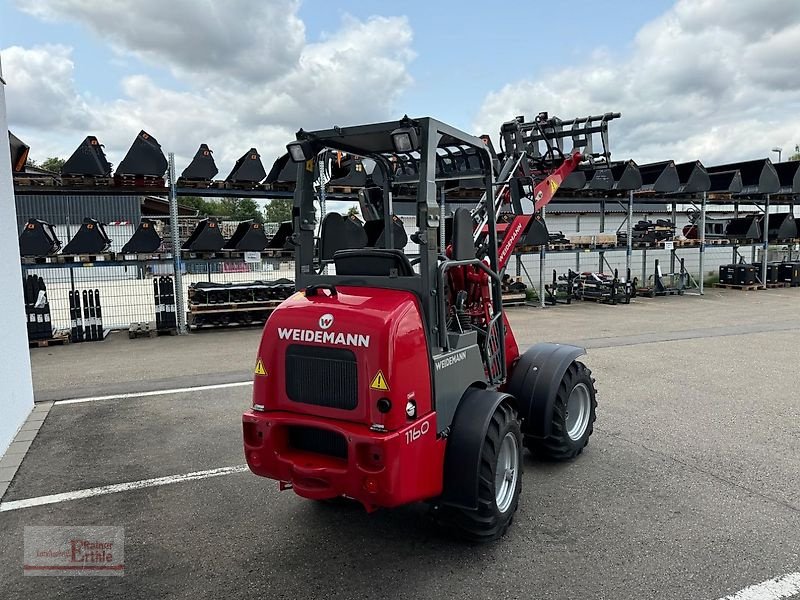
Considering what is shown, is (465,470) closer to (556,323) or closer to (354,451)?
(354,451)

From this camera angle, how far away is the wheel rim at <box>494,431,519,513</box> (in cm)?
378

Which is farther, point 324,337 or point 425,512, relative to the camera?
point 425,512

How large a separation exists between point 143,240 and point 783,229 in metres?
21.6

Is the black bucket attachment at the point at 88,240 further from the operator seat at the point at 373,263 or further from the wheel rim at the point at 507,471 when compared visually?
the wheel rim at the point at 507,471

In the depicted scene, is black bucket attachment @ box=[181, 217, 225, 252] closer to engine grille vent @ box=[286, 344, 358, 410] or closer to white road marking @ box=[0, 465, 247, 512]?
white road marking @ box=[0, 465, 247, 512]

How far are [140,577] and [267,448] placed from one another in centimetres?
103

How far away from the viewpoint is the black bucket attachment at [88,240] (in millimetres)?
11570

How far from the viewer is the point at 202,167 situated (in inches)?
482

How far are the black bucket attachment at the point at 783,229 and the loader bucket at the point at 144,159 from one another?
20.4 m

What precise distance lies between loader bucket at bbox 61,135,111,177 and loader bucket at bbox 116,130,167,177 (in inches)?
15.3

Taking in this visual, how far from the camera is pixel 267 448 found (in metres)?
3.45

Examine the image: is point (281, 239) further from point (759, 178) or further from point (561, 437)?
point (759, 178)

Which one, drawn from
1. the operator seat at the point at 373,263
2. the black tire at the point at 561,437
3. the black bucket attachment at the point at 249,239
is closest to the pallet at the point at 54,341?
the black bucket attachment at the point at 249,239

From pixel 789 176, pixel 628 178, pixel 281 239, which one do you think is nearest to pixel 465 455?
pixel 281 239
